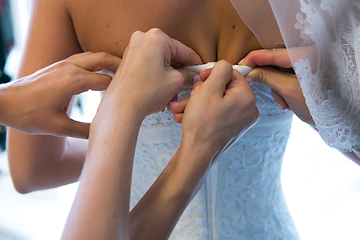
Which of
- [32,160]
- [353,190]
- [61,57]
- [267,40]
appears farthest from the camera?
[353,190]

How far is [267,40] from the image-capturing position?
21.6 inches

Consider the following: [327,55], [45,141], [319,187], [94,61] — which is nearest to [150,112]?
[94,61]

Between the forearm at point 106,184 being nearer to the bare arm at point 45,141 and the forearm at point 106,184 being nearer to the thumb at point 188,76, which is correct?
the thumb at point 188,76

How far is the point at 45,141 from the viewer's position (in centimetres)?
78

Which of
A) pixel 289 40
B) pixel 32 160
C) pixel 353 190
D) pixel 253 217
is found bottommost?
pixel 353 190

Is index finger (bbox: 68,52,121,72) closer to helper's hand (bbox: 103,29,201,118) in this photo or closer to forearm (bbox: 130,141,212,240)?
helper's hand (bbox: 103,29,201,118)

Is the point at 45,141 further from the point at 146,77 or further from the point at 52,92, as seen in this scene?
the point at 146,77

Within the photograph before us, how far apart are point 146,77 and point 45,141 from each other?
1.43 ft

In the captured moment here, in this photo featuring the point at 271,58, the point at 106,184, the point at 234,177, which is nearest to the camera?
the point at 106,184

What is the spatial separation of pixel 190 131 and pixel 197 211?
282 mm

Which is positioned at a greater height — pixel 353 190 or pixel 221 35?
pixel 221 35

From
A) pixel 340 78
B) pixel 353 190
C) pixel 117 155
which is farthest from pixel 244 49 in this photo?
pixel 353 190

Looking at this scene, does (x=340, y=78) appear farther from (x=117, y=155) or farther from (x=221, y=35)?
(x=117, y=155)

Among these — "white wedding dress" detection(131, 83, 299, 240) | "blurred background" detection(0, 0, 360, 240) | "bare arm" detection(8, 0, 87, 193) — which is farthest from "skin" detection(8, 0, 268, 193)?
"blurred background" detection(0, 0, 360, 240)
